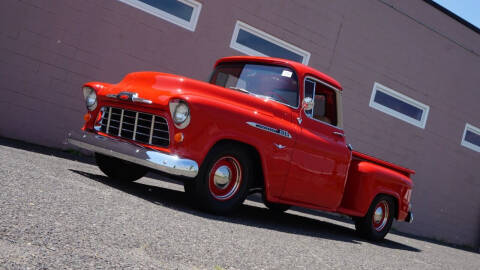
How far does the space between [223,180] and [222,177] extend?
0.11 ft

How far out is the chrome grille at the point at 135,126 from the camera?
449 cm

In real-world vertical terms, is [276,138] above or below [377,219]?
above

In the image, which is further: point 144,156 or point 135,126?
point 135,126

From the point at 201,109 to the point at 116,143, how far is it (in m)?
0.87

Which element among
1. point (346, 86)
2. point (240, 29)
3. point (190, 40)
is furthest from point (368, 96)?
point (190, 40)

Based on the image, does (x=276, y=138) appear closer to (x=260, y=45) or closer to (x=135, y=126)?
(x=135, y=126)

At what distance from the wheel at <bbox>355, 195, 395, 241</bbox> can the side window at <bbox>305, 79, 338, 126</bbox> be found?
1.39 metres

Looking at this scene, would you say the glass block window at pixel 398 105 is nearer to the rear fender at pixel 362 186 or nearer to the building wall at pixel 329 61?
the building wall at pixel 329 61

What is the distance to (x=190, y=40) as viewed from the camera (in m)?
→ 8.35

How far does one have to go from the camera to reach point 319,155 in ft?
18.1

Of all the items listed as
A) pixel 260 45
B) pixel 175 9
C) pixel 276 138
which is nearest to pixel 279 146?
pixel 276 138

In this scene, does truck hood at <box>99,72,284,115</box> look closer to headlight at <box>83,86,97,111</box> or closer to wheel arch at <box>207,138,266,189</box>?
headlight at <box>83,86,97,111</box>

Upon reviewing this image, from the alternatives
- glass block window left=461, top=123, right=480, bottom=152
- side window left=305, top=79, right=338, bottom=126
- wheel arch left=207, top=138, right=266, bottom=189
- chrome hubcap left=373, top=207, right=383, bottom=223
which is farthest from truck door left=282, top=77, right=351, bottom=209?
glass block window left=461, top=123, right=480, bottom=152

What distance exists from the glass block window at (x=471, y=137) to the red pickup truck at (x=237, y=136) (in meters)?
7.36
